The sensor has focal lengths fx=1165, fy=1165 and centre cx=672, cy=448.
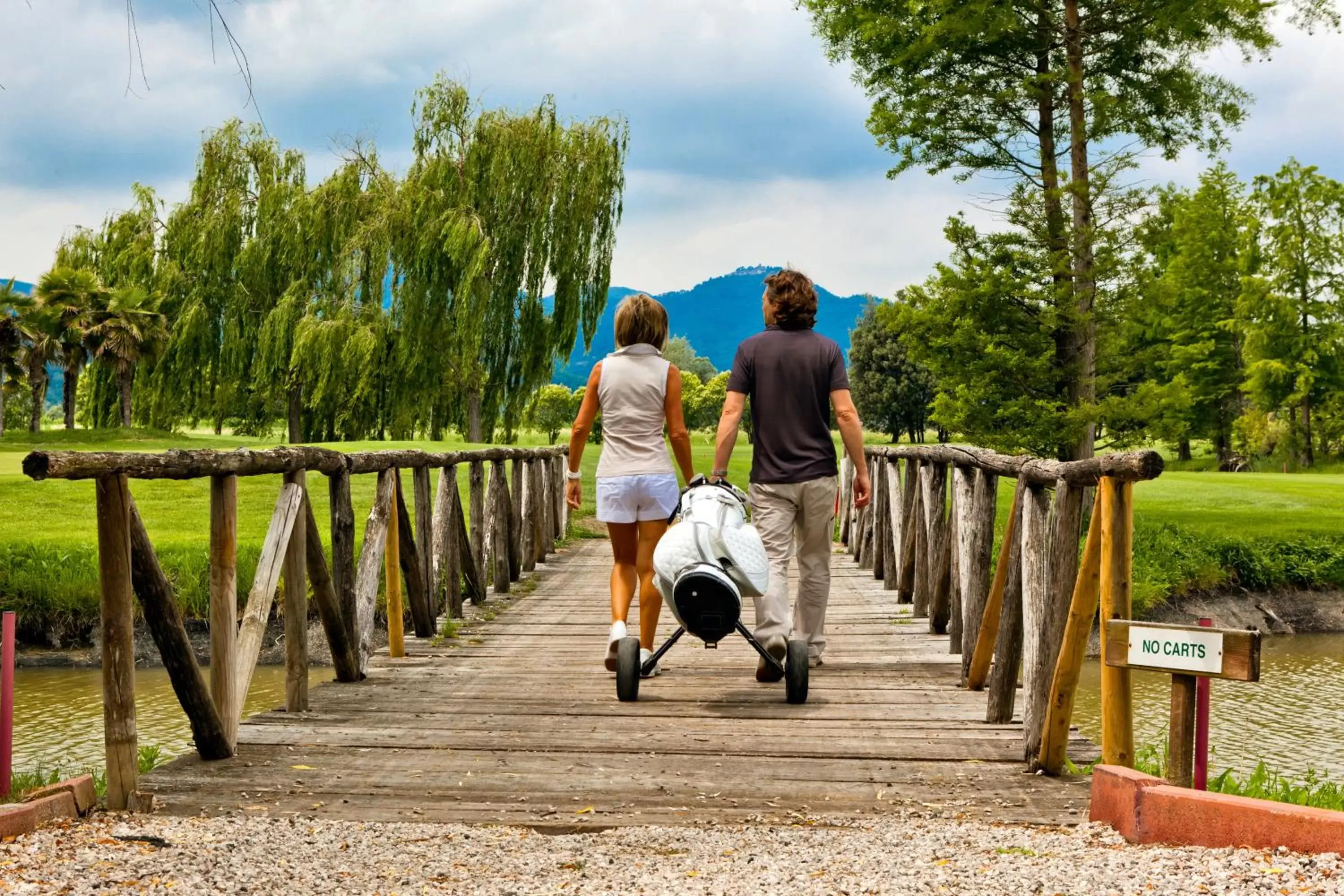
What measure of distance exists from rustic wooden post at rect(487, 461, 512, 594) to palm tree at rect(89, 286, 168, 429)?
32.3 metres

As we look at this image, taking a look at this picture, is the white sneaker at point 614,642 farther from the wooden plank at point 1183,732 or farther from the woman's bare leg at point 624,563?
the wooden plank at point 1183,732

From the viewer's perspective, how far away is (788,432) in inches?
207

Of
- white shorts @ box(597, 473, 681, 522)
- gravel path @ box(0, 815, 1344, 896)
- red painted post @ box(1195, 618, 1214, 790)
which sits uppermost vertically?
white shorts @ box(597, 473, 681, 522)

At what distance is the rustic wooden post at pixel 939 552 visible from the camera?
7.07m

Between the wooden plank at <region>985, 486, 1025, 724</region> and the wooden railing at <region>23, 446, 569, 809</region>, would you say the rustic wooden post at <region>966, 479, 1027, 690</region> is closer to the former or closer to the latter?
the wooden plank at <region>985, 486, 1025, 724</region>

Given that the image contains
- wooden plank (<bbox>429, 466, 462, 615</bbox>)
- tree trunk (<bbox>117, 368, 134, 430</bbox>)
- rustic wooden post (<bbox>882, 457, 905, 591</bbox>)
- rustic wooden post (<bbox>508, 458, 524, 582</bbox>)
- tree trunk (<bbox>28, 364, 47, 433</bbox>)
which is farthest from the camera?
tree trunk (<bbox>28, 364, 47, 433</bbox>)

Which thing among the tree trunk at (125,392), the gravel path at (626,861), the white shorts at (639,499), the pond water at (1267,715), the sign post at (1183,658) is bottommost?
the pond water at (1267,715)

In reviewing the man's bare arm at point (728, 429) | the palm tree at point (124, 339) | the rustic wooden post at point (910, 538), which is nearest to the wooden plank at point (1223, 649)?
the man's bare arm at point (728, 429)

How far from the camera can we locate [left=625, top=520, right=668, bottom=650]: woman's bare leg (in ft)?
18.1

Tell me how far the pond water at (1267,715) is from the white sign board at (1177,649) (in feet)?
9.36

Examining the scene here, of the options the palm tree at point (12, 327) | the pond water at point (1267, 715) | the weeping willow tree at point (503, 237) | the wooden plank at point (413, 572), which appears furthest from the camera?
the palm tree at point (12, 327)

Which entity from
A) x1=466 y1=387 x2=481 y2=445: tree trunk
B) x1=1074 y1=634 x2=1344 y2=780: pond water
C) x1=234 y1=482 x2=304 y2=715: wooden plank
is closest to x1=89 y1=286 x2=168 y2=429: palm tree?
x1=466 y1=387 x2=481 y2=445: tree trunk

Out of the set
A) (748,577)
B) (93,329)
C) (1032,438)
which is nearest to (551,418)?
(93,329)

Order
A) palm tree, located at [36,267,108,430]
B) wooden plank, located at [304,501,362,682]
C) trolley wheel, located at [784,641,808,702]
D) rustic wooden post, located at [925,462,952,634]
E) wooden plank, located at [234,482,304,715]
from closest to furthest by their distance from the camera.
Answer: wooden plank, located at [234,482,304,715], wooden plank, located at [304,501,362,682], trolley wheel, located at [784,641,808,702], rustic wooden post, located at [925,462,952,634], palm tree, located at [36,267,108,430]
